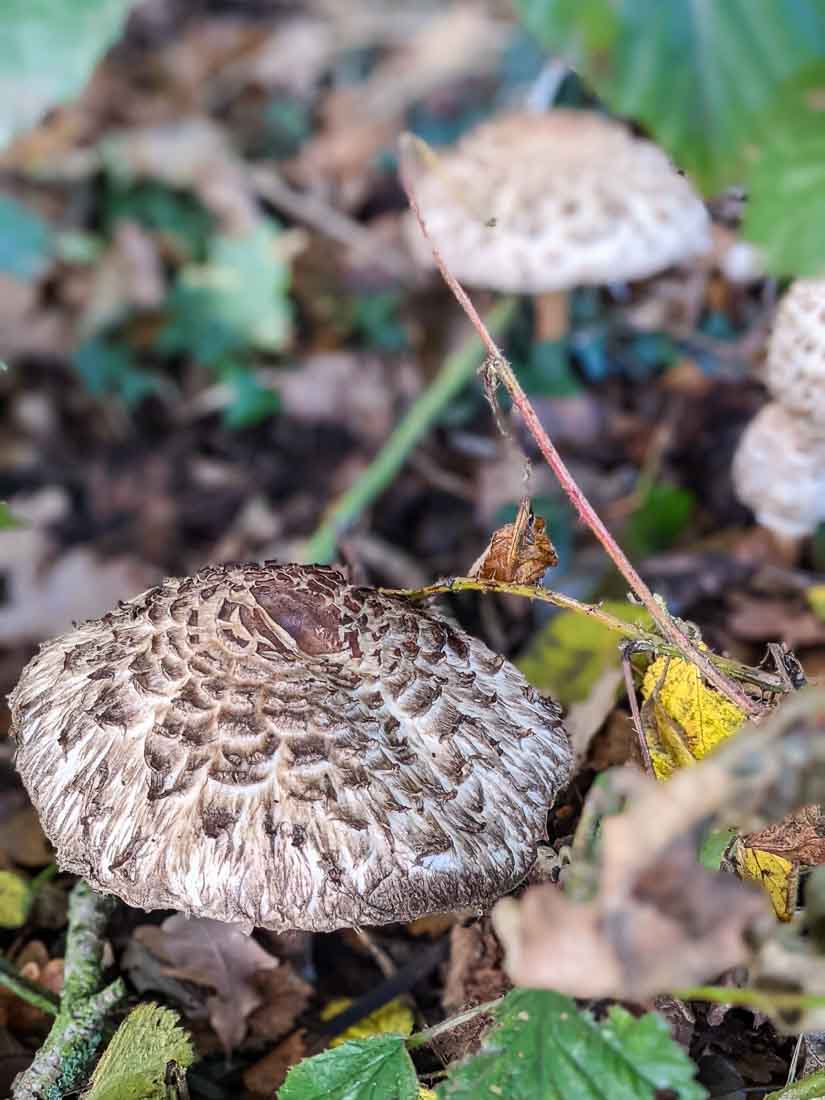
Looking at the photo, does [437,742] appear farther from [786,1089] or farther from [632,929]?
[786,1089]

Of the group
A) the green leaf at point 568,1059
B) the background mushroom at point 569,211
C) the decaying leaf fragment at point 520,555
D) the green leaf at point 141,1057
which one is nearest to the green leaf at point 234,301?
the background mushroom at point 569,211

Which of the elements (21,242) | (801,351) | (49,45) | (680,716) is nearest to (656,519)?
(801,351)

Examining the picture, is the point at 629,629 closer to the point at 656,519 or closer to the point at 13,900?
the point at 13,900

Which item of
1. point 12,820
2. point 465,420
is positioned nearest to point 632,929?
point 12,820

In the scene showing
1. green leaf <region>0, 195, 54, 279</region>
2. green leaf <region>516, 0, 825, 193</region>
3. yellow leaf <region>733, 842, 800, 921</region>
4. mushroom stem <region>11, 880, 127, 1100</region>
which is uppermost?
green leaf <region>516, 0, 825, 193</region>

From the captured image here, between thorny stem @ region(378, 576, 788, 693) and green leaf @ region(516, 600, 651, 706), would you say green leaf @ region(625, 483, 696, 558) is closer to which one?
green leaf @ region(516, 600, 651, 706)

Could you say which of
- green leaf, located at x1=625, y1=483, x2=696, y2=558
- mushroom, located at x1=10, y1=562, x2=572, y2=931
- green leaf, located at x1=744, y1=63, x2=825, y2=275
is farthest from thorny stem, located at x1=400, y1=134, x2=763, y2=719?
green leaf, located at x1=625, y1=483, x2=696, y2=558

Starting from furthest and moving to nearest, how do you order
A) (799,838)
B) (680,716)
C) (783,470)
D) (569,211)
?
(569,211), (783,470), (680,716), (799,838)
